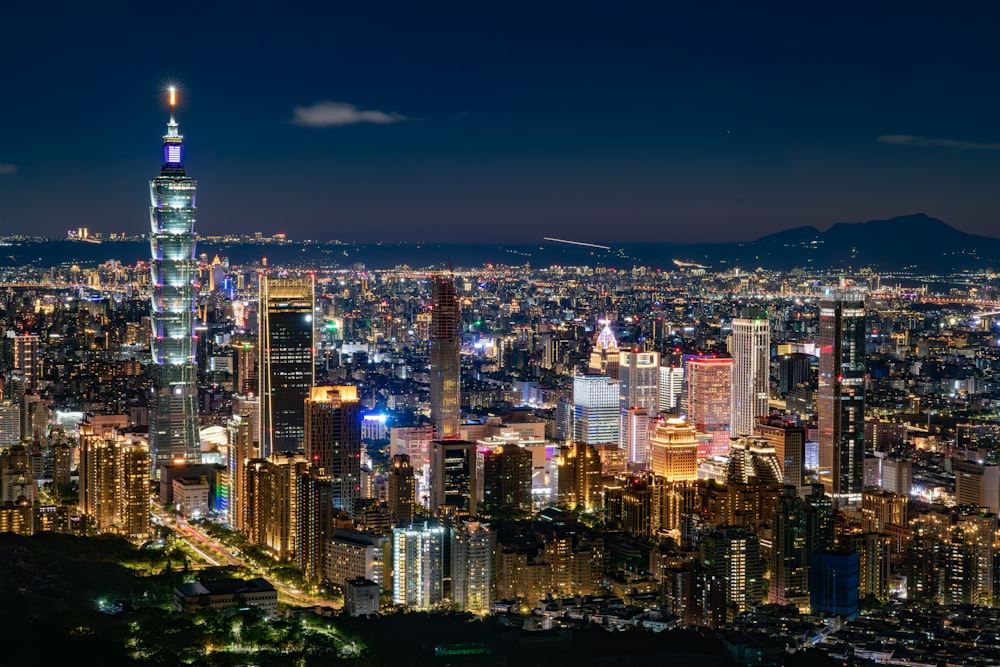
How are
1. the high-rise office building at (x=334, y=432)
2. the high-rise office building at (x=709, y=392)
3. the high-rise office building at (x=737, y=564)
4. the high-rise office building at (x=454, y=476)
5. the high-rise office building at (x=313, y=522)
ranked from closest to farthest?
the high-rise office building at (x=737, y=564), the high-rise office building at (x=313, y=522), the high-rise office building at (x=454, y=476), the high-rise office building at (x=334, y=432), the high-rise office building at (x=709, y=392)

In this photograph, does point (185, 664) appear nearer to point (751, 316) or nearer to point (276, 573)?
point (276, 573)

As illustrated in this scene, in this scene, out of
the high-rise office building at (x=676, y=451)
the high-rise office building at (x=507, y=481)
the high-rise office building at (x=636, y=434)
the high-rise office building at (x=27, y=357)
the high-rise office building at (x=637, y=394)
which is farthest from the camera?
the high-rise office building at (x=27, y=357)

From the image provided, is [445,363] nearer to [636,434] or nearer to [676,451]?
[636,434]

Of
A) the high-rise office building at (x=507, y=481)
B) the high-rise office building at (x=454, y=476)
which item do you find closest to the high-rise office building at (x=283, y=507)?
the high-rise office building at (x=454, y=476)

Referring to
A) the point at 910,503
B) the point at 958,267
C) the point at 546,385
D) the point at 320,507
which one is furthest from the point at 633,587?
the point at 958,267

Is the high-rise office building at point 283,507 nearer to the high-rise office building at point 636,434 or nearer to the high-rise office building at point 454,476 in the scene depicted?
the high-rise office building at point 454,476

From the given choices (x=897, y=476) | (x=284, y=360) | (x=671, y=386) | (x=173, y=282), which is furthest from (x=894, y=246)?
(x=173, y=282)
